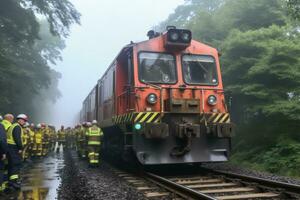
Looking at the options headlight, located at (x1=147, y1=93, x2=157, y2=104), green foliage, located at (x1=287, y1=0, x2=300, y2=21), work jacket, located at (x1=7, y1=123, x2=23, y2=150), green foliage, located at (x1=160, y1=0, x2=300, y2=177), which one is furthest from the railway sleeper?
green foliage, located at (x1=287, y1=0, x2=300, y2=21)

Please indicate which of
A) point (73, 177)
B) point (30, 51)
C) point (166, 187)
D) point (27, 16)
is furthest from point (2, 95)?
point (166, 187)

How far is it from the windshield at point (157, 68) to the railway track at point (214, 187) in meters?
2.45

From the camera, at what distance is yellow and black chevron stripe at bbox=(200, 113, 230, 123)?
9.88m

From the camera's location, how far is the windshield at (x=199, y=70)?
10.5 m

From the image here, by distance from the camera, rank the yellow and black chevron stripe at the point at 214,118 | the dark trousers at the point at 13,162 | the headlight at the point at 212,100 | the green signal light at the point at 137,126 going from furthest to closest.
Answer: the headlight at the point at 212,100
the yellow and black chevron stripe at the point at 214,118
the green signal light at the point at 137,126
the dark trousers at the point at 13,162

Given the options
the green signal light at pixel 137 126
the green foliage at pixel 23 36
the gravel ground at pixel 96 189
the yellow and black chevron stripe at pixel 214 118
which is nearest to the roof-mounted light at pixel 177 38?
the yellow and black chevron stripe at pixel 214 118

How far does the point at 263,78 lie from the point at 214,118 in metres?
3.86

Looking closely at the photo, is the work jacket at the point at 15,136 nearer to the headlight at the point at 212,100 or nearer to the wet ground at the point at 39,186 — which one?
the wet ground at the point at 39,186

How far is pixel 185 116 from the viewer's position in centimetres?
979

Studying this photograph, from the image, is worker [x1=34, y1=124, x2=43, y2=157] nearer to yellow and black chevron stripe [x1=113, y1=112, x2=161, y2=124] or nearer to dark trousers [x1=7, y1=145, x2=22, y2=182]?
yellow and black chevron stripe [x1=113, y1=112, x2=161, y2=124]

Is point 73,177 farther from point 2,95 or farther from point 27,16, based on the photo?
point 27,16

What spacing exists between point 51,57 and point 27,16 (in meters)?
28.3

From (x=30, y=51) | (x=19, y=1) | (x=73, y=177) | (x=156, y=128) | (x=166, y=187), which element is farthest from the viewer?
(x=30, y=51)

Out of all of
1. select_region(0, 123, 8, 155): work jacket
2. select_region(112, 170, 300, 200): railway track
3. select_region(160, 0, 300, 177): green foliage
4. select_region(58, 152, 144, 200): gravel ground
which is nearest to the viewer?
select_region(112, 170, 300, 200): railway track
